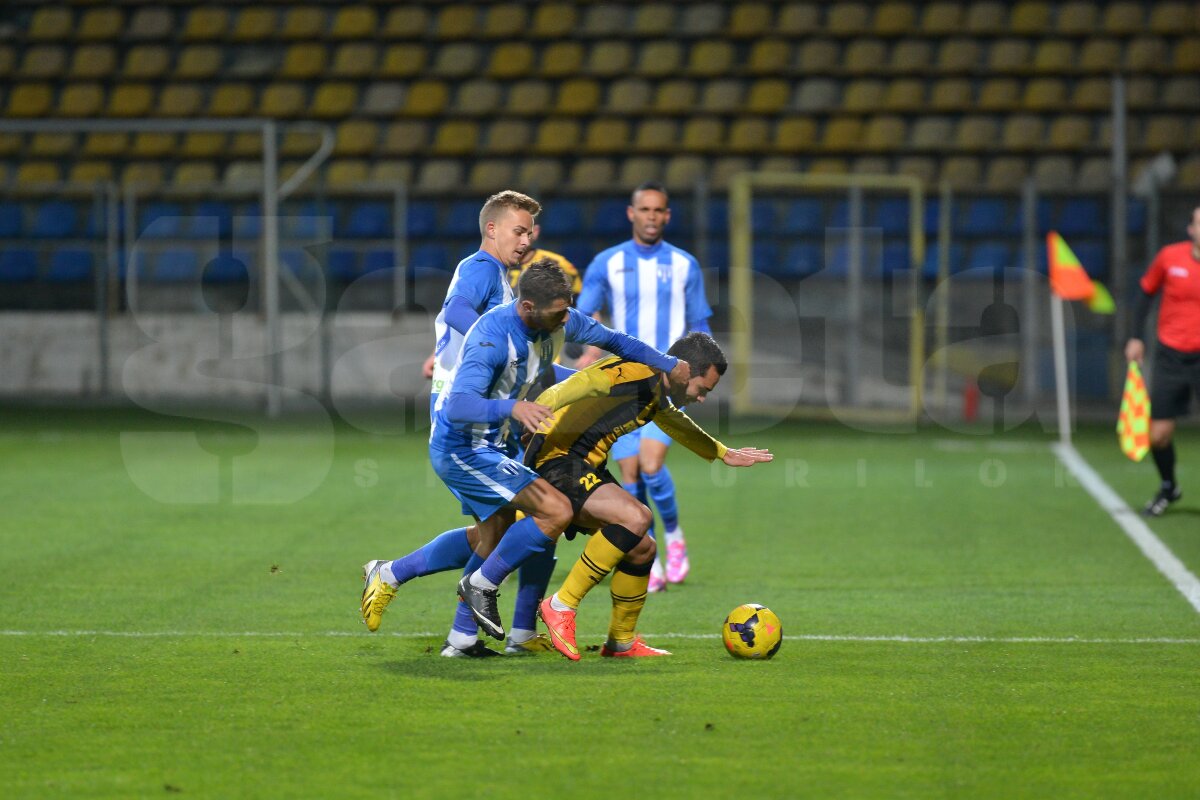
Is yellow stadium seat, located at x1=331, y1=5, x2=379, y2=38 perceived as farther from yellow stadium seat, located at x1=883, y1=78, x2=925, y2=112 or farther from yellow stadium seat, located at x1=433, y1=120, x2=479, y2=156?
yellow stadium seat, located at x1=883, y1=78, x2=925, y2=112

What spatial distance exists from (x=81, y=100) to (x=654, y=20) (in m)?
8.39

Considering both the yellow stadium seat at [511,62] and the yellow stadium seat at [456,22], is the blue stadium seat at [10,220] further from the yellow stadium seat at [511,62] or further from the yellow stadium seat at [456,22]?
the yellow stadium seat at [511,62]

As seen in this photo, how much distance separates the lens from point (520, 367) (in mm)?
6270

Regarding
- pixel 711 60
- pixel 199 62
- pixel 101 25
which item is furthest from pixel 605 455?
pixel 101 25

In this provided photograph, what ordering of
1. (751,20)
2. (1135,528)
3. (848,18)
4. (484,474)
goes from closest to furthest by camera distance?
1. (484,474)
2. (1135,528)
3. (848,18)
4. (751,20)

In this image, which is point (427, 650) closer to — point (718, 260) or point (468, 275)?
point (468, 275)

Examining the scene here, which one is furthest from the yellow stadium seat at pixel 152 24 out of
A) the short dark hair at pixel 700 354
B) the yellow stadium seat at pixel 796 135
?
the short dark hair at pixel 700 354

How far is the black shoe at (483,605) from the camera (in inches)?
249

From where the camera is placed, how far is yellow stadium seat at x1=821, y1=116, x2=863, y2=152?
2181 cm

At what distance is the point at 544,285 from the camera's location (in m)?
6.04

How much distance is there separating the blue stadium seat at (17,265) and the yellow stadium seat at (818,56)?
10547 mm

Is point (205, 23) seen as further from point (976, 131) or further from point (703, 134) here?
point (976, 131)

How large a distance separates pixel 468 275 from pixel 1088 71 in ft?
57.5

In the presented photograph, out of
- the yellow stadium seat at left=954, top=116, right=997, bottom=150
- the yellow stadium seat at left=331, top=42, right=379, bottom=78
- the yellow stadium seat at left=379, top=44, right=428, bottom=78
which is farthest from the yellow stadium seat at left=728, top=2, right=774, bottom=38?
the yellow stadium seat at left=331, top=42, right=379, bottom=78
